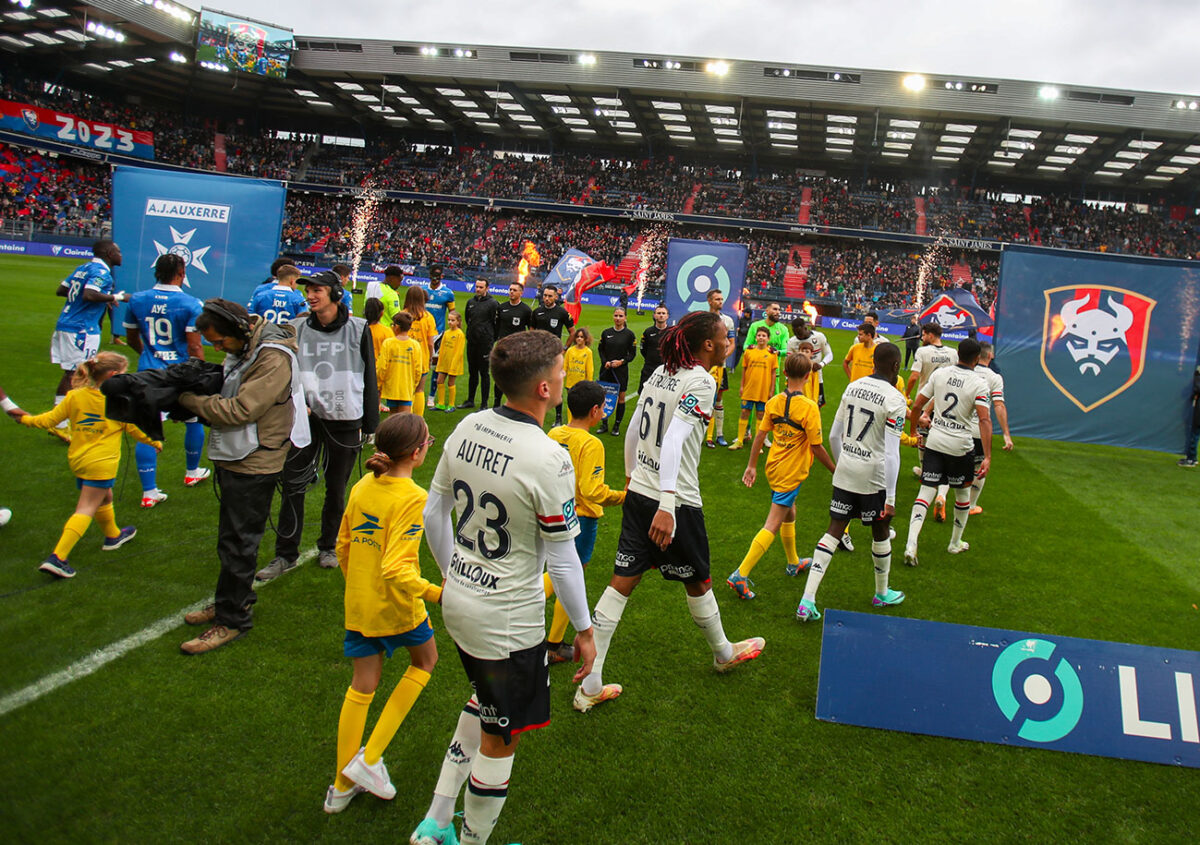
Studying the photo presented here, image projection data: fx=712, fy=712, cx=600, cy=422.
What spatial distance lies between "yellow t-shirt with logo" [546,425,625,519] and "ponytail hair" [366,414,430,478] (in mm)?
1262

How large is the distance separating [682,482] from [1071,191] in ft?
175

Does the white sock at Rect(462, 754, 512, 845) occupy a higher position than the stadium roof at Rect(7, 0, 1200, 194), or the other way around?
the stadium roof at Rect(7, 0, 1200, 194)

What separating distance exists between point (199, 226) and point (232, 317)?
5529 mm

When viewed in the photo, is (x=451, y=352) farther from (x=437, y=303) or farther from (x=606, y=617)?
(x=606, y=617)

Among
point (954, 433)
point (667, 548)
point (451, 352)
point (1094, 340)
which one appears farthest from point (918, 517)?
point (451, 352)

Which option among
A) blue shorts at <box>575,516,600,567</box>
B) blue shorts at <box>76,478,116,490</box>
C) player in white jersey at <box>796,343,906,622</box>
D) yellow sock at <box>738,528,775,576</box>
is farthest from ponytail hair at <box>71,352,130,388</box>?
player in white jersey at <box>796,343,906,622</box>

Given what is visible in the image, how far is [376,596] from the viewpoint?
3.24 m

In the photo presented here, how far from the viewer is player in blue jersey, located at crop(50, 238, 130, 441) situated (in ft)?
25.3

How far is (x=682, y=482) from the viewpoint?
3967 mm

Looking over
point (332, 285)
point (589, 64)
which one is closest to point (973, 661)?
point (332, 285)

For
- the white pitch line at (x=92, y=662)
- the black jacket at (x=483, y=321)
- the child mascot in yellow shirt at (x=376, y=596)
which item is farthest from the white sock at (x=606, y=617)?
the black jacket at (x=483, y=321)

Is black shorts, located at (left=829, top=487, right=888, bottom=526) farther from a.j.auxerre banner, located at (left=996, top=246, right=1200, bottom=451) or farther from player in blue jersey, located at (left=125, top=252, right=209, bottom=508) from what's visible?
a.j.auxerre banner, located at (left=996, top=246, right=1200, bottom=451)

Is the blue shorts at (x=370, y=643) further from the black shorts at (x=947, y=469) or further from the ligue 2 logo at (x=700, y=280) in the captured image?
the ligue 2 logo at (x=700, y=280)

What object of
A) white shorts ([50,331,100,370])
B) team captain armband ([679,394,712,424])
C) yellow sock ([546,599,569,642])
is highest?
team captain armband ([679,394,712,424])
